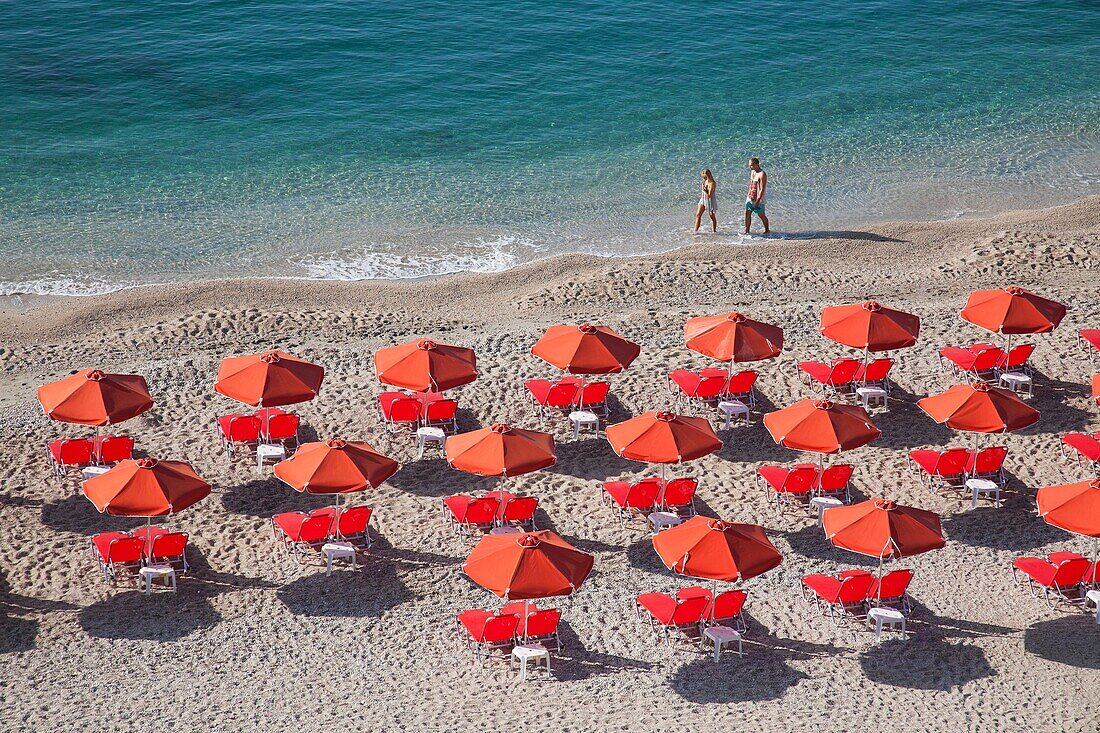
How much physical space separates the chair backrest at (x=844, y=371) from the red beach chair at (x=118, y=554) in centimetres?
1036

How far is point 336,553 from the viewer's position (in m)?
15.0

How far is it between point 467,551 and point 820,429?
4808 millimetres

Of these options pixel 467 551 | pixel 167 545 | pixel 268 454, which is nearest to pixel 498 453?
pixel 467 551

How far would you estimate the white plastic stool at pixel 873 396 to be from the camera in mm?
18375

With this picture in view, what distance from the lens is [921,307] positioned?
21.6m

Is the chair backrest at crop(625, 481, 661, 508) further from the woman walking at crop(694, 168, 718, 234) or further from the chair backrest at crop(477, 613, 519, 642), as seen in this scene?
the woman walking at crop(694, 168, 718, 234)

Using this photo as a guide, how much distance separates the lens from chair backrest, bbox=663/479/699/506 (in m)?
15.8

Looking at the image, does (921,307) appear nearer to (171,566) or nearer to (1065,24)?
(171,566)

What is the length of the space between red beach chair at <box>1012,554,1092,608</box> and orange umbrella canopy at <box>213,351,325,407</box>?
9.47m

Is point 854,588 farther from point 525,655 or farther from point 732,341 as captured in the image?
point 732,341

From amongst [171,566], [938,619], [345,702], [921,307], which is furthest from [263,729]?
[921,307]

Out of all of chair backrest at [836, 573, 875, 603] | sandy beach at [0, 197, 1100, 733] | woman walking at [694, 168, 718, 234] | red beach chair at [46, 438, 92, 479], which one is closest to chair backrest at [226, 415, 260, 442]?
sandy beach at [0, 197, 1100, 733]

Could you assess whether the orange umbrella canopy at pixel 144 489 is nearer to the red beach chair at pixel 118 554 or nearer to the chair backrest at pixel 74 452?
the red beach chair at pixel 118 554

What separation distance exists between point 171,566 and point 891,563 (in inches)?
356
